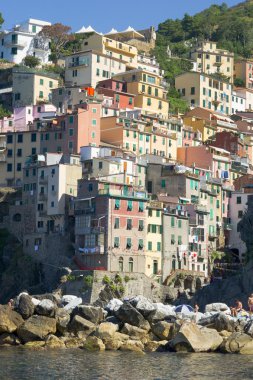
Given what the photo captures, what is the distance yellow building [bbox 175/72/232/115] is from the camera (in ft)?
461

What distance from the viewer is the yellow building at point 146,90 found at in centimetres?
12675

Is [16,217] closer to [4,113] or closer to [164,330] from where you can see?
[4,113]

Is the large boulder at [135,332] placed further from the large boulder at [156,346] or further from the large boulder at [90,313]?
the large boulder at [90,313]

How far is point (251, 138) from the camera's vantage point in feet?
437

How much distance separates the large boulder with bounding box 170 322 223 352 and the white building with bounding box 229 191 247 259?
117 feet

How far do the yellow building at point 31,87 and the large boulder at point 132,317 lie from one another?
53.5 meters

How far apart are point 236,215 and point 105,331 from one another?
132ft

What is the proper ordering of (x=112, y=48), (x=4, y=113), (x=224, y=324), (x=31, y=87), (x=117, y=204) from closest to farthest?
(x=224, y=324)
(x=117, y=204)
(x=4, y=113)
(x=31, y=87)
(x=112, y=48)

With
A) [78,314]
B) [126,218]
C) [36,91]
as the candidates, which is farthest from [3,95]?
[78,314]

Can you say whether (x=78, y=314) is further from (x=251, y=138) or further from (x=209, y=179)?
(x=251, y=138)

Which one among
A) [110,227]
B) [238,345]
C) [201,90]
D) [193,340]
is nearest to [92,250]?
[110,227]

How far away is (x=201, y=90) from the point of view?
141m

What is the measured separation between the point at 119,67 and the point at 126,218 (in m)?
42.4

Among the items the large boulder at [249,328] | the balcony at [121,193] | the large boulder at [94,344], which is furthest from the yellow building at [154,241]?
the large boulder at [94,344]
